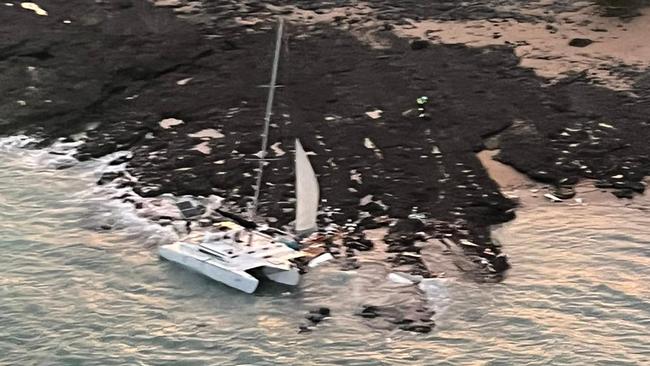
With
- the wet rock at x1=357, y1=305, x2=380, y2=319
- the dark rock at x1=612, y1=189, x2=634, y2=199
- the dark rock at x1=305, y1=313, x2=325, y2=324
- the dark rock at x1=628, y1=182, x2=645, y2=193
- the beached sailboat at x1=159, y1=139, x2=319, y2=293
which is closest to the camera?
the dark rock at x1=305, y1=313, x2=325, y2=324

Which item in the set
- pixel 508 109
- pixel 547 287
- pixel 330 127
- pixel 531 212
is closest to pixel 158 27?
pixel 330 127

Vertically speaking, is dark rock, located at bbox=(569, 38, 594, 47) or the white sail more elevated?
dark rock, located at bbox=(569, 38, 594, 47)

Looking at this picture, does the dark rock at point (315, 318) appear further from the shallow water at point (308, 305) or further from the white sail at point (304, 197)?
the white sail at point (304, 197)

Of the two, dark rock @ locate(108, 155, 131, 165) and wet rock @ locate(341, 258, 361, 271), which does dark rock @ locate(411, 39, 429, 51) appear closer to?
dark rock @ locate(108, 155, 131, 165)

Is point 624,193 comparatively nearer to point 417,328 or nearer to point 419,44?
point 417,328

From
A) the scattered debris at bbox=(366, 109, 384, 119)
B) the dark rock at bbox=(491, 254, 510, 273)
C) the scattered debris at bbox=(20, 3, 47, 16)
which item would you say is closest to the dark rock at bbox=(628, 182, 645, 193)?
the dark rock at bbox=(491, 254, 510, 273)

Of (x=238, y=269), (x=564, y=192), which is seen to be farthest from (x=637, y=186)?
(x=238, y=269)
